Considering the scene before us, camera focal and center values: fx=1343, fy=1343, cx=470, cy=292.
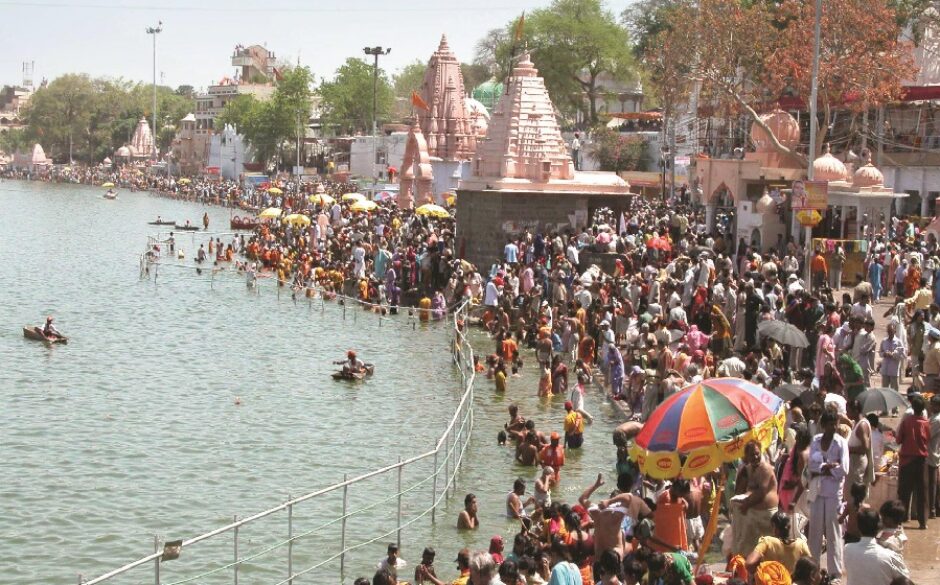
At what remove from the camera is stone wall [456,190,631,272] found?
31547 millimetres

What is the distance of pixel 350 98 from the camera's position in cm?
9088

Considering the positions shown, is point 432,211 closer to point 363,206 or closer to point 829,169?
point 363,206

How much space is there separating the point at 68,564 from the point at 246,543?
6.02 feet

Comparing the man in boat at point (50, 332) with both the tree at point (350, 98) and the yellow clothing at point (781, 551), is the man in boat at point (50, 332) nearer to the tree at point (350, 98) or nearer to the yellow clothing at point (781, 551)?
the yellow clothing at point (781, 551)

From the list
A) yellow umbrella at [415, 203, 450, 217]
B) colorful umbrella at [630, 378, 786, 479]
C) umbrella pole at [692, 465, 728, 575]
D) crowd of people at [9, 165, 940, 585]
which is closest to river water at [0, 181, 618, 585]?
crowd of people at [9, 165, 940, 585]

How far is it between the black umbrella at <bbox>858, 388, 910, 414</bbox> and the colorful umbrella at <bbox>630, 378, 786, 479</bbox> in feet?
6.81

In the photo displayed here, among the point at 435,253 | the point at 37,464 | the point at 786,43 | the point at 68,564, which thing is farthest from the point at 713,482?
the point at 786,43

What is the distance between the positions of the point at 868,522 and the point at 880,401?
4.32 metres

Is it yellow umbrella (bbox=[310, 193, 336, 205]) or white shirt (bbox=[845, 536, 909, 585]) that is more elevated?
yellow umbrella (bbox=[310, 193, 336, 205])

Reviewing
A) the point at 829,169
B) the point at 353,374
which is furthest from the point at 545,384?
the point at 829,169

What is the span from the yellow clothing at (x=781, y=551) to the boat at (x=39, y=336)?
73.6 feet

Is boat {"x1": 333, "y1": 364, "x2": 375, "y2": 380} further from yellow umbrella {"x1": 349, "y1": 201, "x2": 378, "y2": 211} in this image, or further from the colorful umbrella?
yellow umbrella {"x1": 349, "y1": 201, "x2": 378, "y2": 211}

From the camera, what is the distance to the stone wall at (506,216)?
104 feet

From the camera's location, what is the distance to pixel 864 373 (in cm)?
1501
